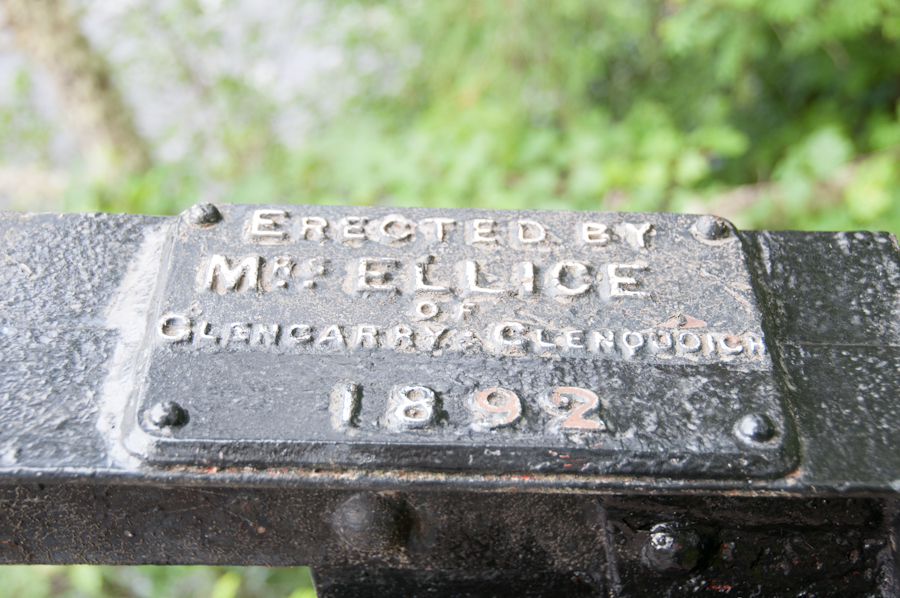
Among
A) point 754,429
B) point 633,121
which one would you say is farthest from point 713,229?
point 633,121

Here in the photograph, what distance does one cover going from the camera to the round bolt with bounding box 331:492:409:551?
936 mm

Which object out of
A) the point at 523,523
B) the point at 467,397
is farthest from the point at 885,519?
the point at 467,397

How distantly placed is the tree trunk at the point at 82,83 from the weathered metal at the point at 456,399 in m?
2.71

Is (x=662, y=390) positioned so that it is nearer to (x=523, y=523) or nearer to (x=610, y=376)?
(x=610, y=376)

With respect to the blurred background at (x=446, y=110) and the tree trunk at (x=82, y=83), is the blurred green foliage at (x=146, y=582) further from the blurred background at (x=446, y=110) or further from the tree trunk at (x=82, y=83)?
the tree trunk at (x=82, y=83)

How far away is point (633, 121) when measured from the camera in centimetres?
280

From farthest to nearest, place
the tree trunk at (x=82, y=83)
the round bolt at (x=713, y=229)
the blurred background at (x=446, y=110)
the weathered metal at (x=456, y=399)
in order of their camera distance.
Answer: the tree trunk at (x=82, y=83) → the blurred background at (x=446, y=110) → the round bolt at (x=713, y=229) → the weathered metal at (x=456, y=399)

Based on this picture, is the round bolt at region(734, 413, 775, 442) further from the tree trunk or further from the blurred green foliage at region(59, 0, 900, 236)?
the tree trunk

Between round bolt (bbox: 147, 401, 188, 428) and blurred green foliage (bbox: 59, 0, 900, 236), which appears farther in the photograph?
blurred green foliage (bbox: 59, 0, 900, 236)

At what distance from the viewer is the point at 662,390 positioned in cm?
88

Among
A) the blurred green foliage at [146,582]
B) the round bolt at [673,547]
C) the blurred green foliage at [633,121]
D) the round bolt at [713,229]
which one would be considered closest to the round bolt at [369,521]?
the round bolt at [673,547]

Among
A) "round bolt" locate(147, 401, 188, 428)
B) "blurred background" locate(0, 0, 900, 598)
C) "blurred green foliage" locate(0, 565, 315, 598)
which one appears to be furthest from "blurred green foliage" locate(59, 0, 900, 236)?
"round bolt" locate(147, 401, 188, 428)

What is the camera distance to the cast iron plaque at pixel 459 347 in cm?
81

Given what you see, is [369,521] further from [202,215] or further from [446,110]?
[446,110]
